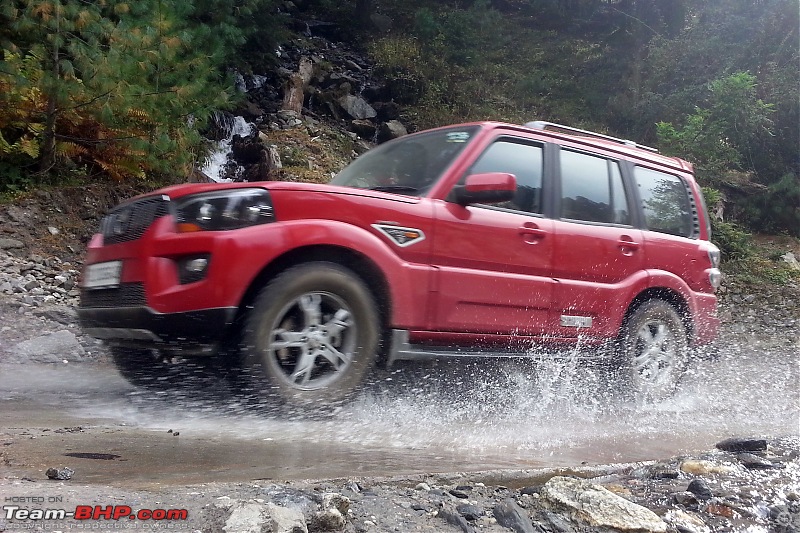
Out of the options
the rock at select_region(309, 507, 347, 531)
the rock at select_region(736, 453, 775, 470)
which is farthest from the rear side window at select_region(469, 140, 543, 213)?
the rock at select_region(309, 507, 347, 531)

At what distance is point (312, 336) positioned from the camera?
308 cm

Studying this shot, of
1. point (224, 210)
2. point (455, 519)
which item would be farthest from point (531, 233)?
point (455, 519)

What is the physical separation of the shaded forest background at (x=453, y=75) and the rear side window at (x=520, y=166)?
576 cm

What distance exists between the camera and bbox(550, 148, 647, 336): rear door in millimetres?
4059

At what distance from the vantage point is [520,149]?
13.5 ft

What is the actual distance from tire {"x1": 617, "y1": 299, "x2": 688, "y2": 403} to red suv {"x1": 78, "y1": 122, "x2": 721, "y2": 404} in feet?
0.05

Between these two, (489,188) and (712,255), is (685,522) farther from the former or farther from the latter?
(712,255)

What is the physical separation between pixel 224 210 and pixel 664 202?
11.4ft

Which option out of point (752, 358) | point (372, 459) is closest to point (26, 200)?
point (372, 459)

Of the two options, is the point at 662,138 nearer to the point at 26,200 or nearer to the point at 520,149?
the point at 520,149

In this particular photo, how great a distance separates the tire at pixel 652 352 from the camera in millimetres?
4406

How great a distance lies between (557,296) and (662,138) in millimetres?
10504

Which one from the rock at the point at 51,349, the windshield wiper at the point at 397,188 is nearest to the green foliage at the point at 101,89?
the rock at the point at 51,349

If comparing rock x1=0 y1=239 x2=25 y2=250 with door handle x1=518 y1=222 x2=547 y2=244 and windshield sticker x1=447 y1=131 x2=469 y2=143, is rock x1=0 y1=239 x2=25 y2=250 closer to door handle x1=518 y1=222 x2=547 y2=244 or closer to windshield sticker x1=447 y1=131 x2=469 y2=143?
windshield sticker x1=447 y1=131 x2=469 y2=143
